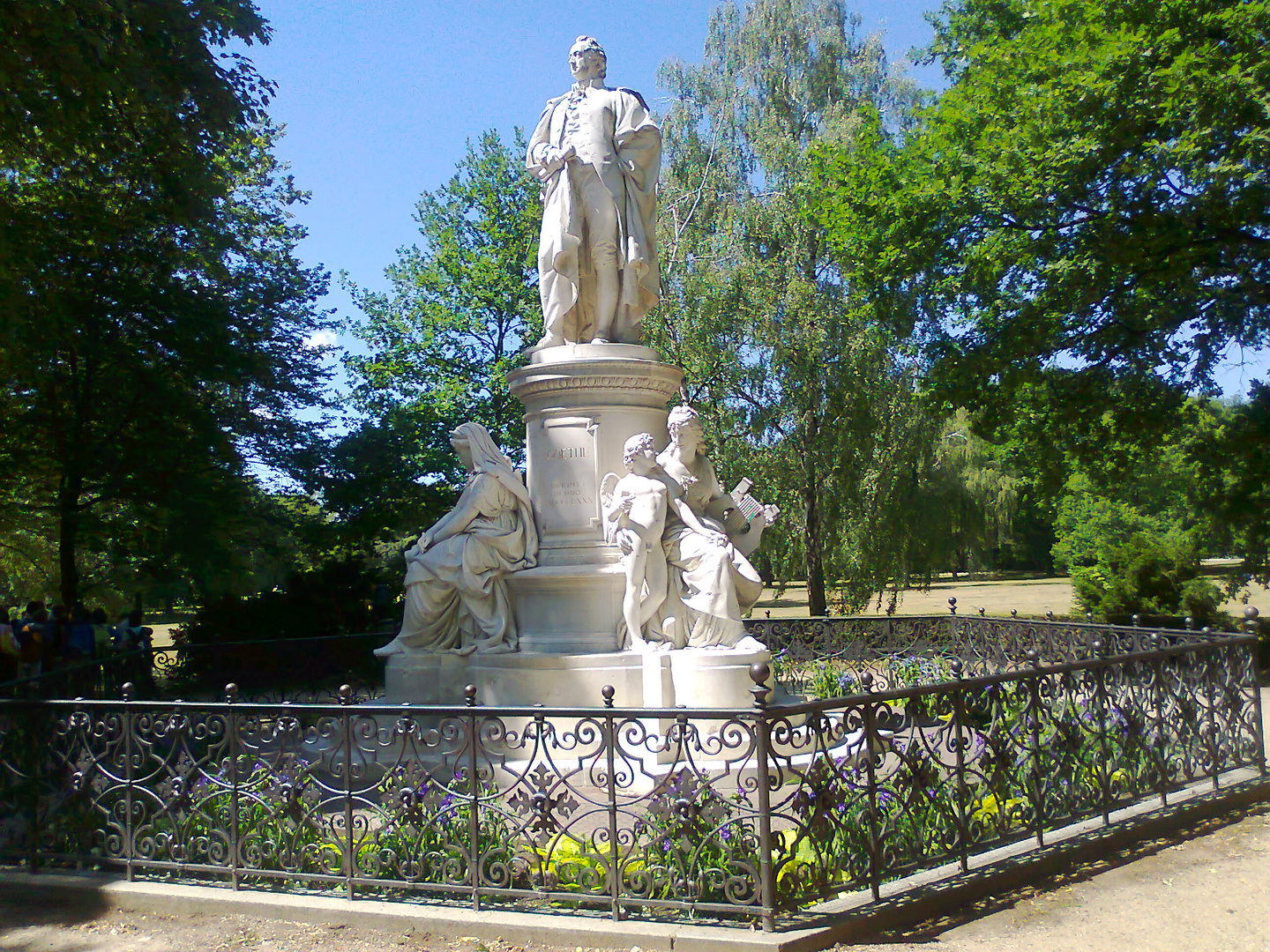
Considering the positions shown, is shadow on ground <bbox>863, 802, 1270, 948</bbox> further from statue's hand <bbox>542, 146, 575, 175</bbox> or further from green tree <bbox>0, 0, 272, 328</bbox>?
green tree <bbox>0, 0, 272, 328</bbox>

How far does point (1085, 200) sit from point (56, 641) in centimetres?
1531

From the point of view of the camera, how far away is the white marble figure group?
7.57m

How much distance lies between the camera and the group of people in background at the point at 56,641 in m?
12.1

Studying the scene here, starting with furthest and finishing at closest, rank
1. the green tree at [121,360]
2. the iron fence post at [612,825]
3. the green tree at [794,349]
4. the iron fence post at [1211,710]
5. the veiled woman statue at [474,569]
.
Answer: the green tree at [794,349], the green tree at [121,360], the veiled woman statue at [474,569], the iron fence post at [1211,710], the iron fence post at [612,825]

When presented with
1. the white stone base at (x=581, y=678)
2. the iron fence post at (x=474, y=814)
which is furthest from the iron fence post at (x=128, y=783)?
the white stone base at (x=581, y=678)

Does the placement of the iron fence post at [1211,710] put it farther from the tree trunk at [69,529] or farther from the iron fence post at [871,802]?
the tree trunk at [69,529]

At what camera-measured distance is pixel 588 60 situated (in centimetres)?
897

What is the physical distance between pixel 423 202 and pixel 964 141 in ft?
50.5

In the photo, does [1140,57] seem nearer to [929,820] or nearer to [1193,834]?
[1193,834]

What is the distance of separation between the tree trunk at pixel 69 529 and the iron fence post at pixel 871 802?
49.2ft

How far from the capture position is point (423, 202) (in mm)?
26016

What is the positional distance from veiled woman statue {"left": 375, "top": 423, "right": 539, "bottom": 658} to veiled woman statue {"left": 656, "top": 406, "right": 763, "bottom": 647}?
1.33 metres

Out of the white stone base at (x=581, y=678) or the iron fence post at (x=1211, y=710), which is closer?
the iron fence post at (x=1211, y=710)

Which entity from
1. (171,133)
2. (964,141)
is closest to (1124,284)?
(964,141)
